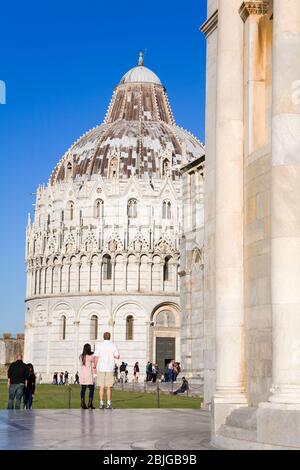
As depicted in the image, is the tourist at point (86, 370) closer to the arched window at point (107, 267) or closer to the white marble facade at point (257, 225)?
the white marble facade at point (257, 225)

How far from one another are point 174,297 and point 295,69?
86.7 meters

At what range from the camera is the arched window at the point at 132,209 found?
10112 centimetres

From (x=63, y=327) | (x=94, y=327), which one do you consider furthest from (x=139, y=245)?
(x=63, y=327)

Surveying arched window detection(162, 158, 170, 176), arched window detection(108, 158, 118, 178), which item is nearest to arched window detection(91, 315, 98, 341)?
arched window detection(108, 158, 118, 178)

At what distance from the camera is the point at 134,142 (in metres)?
106

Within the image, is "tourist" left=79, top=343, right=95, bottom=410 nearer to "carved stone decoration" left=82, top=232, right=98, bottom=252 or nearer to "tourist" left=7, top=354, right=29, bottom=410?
"tourist" left=7, top=354, right=29, bottom=410

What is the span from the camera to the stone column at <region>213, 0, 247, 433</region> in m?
14.6

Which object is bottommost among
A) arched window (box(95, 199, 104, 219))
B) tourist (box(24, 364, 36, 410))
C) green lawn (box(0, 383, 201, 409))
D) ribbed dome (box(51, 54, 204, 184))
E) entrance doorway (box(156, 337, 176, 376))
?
green lawn (box(0, 383, 201, 409))

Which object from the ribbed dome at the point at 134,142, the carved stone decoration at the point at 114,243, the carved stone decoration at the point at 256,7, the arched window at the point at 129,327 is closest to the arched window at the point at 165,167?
the ribbed dome at the point at 134,142

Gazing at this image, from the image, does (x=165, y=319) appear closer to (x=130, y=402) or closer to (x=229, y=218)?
(x=130, y=402)

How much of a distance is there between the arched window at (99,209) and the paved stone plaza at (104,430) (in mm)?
80707

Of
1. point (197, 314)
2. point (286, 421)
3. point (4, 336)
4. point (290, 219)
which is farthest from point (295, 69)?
point (4, 336)

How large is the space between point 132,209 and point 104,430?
86.6 metres

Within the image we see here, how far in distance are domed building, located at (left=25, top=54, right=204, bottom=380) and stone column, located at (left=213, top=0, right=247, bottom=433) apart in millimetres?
83120
